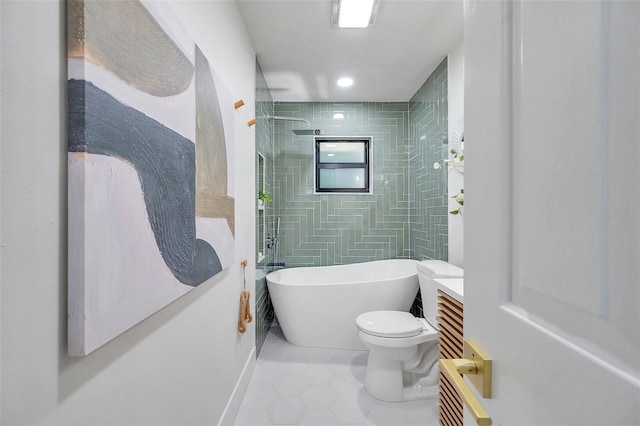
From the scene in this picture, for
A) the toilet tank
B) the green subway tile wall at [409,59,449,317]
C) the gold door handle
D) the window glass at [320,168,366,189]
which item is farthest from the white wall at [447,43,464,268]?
the gold door handle

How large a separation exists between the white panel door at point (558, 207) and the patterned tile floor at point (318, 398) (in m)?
1.56

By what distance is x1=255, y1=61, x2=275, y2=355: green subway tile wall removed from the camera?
259cm

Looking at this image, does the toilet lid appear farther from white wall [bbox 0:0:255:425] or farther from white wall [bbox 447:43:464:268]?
white wall [bbox 0:0:255:425]

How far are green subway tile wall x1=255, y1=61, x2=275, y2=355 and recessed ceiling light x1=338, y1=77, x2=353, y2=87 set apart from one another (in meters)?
0.77

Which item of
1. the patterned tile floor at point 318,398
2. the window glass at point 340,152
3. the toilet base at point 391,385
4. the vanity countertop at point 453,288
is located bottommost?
the patterned tile floor at point 318,398

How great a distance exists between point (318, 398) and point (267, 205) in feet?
6.33

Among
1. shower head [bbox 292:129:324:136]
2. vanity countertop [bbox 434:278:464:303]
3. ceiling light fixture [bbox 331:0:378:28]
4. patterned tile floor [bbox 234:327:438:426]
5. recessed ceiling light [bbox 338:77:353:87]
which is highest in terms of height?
recessed ceiling light [bbox 338:77:353:87]

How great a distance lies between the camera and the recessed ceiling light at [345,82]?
3.00 m

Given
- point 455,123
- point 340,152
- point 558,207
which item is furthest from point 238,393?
point 340,152

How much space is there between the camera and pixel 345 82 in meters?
3.07

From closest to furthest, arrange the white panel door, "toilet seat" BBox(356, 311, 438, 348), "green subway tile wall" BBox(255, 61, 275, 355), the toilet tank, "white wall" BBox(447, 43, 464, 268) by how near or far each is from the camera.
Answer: the white panel door
"toilet seat" BBox(356, 311, 438, 348)
the toilet tank
"white wall" BBox(447, 43, 464, 268)
"green subway tile wall" BBox(255, 61, 275, 355)

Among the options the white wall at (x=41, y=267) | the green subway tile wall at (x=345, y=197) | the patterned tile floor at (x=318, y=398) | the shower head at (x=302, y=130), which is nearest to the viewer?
the white wall at (x=41, y=267)

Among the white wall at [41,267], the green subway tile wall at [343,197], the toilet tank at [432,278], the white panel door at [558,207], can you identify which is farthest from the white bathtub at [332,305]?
the white panel door at [558,207]

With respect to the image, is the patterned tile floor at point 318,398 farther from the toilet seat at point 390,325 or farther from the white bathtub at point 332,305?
the toilet seat at point 390,325
